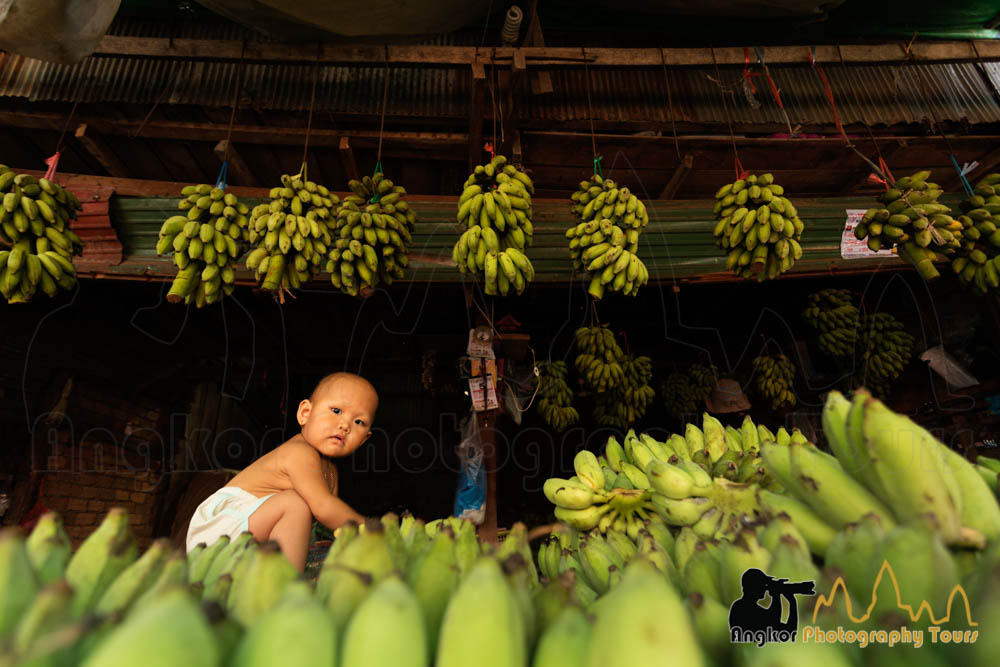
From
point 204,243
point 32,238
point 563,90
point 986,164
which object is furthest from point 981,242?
point 32,238

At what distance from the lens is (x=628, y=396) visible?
5109 mm

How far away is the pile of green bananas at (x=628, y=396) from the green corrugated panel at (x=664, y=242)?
75.0 inches

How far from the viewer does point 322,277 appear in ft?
10.1

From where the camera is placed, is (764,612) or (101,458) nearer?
(764,612)

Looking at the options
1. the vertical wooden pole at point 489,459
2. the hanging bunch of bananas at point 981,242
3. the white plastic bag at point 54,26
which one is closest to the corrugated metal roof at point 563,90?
the hanging bunch of bananas at point 981,242

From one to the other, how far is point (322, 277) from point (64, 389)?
2919 millimetres

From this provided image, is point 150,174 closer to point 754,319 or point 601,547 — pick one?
point 601,547

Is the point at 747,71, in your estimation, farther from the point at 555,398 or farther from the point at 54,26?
the point at 54,26

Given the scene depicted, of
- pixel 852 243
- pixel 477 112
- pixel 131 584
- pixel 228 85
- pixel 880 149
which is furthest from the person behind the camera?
pixel 880 149

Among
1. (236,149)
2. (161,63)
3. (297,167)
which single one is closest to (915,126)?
(297,167)

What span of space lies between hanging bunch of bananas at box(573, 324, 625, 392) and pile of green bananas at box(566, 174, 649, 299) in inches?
72.6

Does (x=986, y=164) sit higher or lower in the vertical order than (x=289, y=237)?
higher

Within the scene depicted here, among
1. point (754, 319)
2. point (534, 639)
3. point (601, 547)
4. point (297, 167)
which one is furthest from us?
point (754, 319)

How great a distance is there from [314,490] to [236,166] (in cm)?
273
